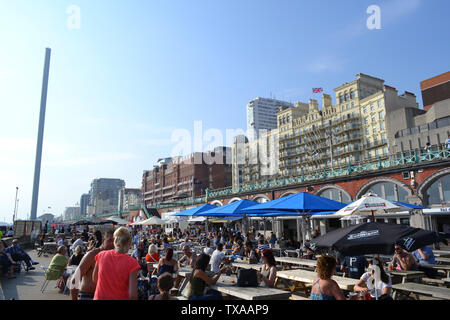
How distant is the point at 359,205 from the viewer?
9656mm

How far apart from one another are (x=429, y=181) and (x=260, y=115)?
12414 cm

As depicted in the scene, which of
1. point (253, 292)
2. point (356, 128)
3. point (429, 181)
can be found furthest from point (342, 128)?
point (253, 292)

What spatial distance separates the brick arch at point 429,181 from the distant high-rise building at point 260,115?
11736 cm

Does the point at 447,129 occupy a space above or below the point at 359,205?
above

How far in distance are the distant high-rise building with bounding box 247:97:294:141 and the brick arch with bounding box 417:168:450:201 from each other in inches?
4621

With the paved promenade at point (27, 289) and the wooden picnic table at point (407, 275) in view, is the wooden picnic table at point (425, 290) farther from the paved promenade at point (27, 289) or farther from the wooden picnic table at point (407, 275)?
the paved promenade at point (27, 289)

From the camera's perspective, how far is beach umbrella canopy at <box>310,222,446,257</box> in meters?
6.10

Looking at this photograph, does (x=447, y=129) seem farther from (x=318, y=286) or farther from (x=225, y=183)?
(x=225, y=183)

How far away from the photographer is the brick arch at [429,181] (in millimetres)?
21781

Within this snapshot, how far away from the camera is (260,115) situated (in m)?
144

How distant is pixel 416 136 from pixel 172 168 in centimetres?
7429

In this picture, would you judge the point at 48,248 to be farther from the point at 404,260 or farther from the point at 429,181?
the point at 429,181

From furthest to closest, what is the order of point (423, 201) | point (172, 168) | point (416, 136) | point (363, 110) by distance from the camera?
1. point (172, 168)
2. point (363, 110)
3. point (416, 136)
4. point (423, 201)
